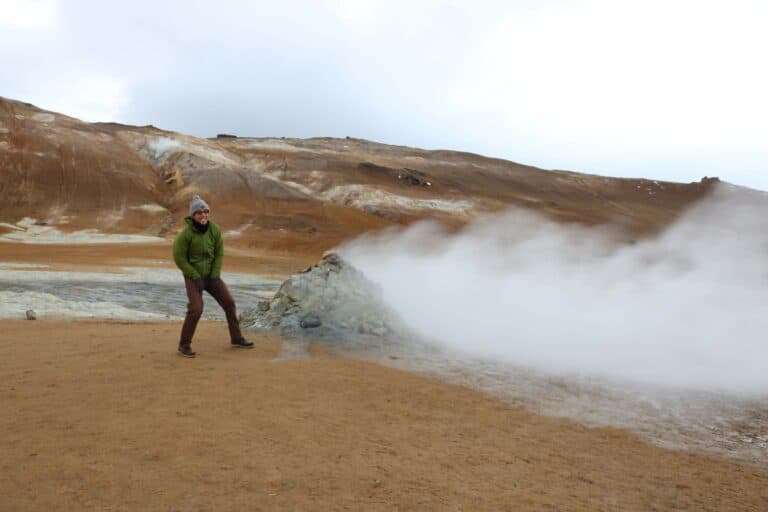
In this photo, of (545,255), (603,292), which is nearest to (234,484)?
(603,292)

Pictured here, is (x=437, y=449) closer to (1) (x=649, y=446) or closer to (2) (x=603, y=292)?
(1) (x=649, y=446)

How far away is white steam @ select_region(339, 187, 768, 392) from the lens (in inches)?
312

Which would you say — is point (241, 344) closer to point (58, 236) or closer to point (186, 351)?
point (186, 351)

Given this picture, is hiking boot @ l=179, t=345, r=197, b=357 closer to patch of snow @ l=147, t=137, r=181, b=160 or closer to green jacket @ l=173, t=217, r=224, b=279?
green jacket @ l=173, t=217, r=224, b=279

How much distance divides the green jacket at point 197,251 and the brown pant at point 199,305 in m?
0.10

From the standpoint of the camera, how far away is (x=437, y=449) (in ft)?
14.8

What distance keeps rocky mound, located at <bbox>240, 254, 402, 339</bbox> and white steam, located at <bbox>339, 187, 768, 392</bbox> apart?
76 cm

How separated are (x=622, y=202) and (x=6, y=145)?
70.9m

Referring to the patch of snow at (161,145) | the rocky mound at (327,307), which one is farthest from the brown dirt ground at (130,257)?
the patch of snow at (161,145)

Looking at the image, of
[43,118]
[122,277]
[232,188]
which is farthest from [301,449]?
[43,118]

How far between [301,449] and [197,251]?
3.17 metres

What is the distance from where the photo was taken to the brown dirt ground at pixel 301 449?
3.61m

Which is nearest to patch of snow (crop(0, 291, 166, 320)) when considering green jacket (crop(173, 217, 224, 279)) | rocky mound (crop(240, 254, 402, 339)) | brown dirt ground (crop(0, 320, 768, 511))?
rocky mound (crop(240, 254, 402, 339))

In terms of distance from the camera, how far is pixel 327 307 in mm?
8773
